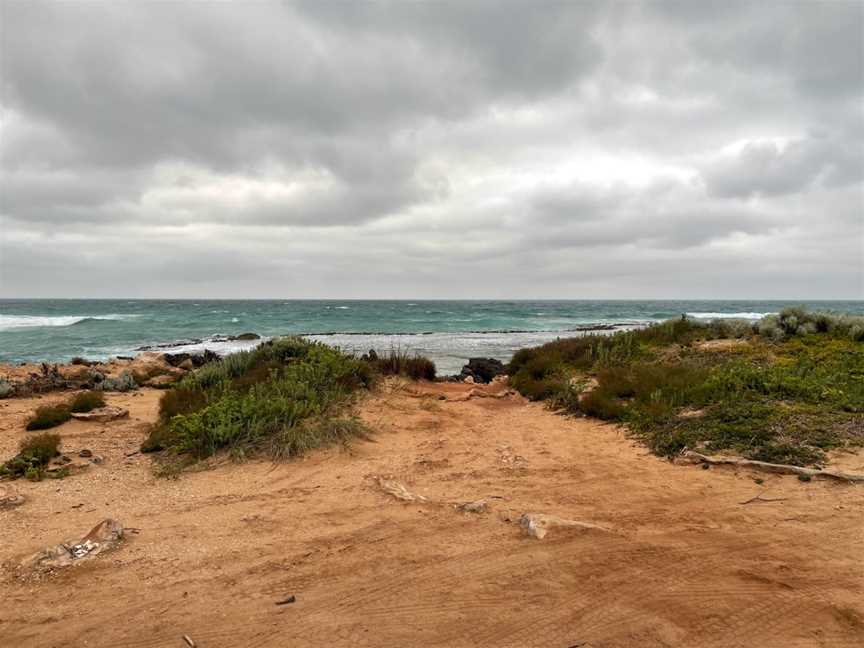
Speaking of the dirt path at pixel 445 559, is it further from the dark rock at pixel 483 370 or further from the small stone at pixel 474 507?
the dark rock at pixel 483 370

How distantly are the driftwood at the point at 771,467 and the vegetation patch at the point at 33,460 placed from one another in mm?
6788

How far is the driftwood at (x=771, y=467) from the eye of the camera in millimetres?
4657

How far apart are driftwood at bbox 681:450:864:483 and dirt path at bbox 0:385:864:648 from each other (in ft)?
0.53

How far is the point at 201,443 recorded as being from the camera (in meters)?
6.10

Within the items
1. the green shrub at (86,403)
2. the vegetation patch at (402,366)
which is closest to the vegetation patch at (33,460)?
the green shrub at (86,403)

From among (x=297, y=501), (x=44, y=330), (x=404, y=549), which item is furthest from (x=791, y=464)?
(x=44, y=330)

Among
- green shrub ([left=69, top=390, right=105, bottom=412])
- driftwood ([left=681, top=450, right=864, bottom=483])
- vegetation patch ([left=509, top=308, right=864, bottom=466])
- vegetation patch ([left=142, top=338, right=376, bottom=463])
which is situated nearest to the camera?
driftwood ([left=681, top=450, right=864, bottom=483])

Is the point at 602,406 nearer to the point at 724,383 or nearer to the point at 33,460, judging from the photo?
the point at 724,383

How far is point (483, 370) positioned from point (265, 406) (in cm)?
850

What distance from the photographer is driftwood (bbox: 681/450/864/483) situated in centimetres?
466

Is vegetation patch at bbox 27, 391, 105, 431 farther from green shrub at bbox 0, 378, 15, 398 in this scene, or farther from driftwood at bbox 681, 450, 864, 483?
driftwood at bbox 681, 450, 864, 483

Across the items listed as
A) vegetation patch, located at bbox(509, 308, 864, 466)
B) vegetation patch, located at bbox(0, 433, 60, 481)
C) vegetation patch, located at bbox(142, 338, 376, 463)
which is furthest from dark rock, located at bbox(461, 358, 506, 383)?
vegetation patch, located at bbox(0, 433, 60, 481)

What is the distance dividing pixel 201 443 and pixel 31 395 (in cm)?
681

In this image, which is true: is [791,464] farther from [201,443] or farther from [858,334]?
[858,334]
